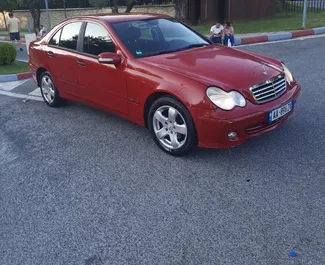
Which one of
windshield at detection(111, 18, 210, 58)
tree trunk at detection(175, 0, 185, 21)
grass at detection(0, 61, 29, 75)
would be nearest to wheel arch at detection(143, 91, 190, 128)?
windshield at detection(111, 18, 210, 58)

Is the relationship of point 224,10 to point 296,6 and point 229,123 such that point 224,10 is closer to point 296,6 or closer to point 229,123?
point 296,6

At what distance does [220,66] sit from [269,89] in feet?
1.99

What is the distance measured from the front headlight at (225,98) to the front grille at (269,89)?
209 mm

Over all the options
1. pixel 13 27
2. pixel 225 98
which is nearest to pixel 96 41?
pixel 225 98

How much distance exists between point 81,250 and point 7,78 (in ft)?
24.3

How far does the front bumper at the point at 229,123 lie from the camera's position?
3.84 meters

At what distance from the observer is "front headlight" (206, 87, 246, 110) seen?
387cm

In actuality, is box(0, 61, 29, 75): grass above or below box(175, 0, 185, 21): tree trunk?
below

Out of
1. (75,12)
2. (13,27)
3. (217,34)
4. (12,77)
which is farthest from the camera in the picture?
(75,12)

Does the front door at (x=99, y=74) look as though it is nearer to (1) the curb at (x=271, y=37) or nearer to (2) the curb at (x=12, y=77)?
(2) the curb at (x=12, y=77)

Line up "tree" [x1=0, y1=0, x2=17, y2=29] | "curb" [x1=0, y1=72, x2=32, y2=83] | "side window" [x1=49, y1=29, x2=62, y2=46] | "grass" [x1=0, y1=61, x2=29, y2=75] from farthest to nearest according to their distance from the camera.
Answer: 1. "tree" [x1=0, y1=0, x2=17, y2=29]
2. "grass" [x1=0, y1=61, x2=29, y2=75]
3. "curb" [x1=0, y1=72, x2=32, y2=83]
4. "side window" [x1=49, y1=29, x2=62, y2=46]

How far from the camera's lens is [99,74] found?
5.03m

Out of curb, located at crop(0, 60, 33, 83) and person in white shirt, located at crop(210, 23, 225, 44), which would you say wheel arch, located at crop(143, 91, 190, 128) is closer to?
curb, located at crop(0, 60, 33, 83)

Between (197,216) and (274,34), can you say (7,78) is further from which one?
(274,34)
